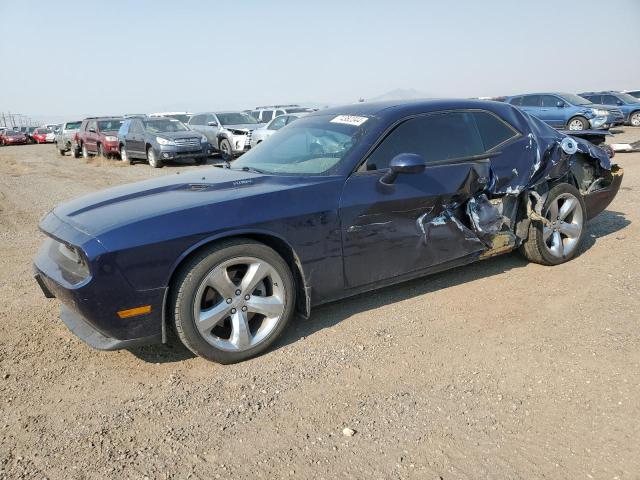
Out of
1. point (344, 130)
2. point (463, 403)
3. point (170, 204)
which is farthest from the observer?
point (344, 130)

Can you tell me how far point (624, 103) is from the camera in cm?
2186

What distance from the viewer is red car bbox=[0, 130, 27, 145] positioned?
127 feet

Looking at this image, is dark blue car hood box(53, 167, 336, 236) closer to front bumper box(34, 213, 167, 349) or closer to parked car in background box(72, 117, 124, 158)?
front bumper box(34, 213, 167, 349)

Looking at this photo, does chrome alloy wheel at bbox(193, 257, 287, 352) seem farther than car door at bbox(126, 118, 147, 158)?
No

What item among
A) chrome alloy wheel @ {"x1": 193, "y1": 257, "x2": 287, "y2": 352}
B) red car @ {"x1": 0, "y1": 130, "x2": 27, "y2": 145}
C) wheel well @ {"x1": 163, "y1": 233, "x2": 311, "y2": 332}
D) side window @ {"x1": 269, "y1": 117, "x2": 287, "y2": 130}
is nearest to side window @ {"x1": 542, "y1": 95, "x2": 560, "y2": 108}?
side window @ {"x1": 269, "y1": 117, "x2": 287, "y2": 130}

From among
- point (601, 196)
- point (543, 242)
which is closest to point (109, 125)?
point (601, 196)

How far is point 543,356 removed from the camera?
3.10 metres

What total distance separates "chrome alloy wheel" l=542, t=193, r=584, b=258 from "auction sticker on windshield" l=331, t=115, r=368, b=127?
6.29 ft

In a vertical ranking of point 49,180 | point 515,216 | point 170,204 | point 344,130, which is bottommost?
point 49,180

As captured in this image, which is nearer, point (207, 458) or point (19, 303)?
point (207, 458)

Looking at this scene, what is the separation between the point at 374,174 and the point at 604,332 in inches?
72.4

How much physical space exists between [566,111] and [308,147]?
16.9 meters

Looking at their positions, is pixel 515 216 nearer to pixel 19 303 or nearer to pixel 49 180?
pixel 19 303

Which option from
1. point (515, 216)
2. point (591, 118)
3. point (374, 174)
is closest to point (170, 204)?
point (374, 174)
